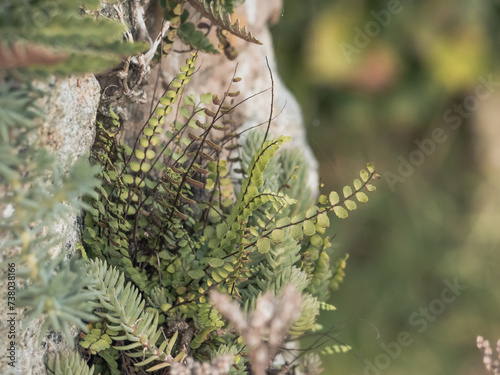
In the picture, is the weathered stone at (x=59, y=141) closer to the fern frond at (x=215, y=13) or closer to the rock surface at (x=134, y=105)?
the rock surface at (x=134, y=105)

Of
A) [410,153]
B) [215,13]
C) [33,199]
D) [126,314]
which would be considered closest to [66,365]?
[126,314]

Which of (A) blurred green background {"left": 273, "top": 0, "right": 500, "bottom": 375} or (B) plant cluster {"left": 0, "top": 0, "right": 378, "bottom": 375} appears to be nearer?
(B) plant cluster {"left": 0, "top": 0, "right": 378, "bottom": 375}

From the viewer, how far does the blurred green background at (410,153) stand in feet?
3.52

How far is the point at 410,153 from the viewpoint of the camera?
3.76ft

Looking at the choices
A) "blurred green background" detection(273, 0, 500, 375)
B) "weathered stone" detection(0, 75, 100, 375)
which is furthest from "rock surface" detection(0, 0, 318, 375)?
"blurred green background" detection(273, 0, 500, 375)

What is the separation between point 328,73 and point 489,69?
0.97 ft

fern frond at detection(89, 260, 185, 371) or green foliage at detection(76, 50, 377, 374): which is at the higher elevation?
green foliage at detection(76, 50, 377, 374)

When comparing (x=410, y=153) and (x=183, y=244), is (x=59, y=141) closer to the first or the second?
(x=183, y=244)

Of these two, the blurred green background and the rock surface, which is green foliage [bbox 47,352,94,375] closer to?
the rock surface

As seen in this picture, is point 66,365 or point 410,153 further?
point 410,153

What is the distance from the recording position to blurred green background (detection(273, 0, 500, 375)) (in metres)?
1.07

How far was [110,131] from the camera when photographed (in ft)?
1.46

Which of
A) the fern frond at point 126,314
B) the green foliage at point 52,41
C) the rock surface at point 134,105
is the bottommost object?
the fern frond at point 126,314

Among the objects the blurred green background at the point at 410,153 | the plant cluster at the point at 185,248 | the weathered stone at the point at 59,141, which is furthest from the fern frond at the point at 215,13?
the blurred green background at the point at 410,153
